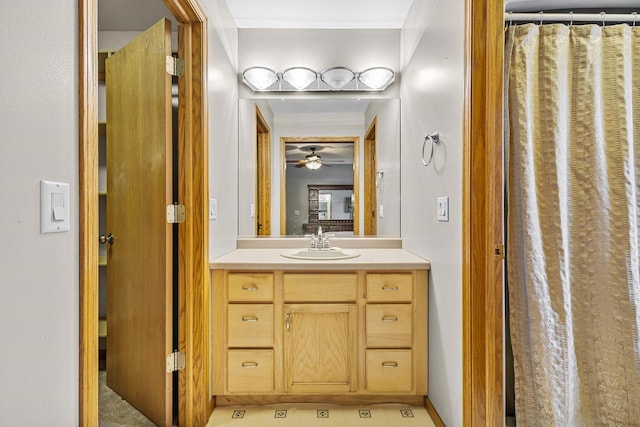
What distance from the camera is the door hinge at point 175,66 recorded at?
1748 mm

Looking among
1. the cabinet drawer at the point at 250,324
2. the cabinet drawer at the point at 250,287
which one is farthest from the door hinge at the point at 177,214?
the cabinet drawer at the point at 250,324

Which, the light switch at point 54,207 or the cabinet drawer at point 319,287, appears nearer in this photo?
the light switch at point 54,207

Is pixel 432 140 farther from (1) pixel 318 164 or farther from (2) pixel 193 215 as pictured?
(2) pixel 193 215

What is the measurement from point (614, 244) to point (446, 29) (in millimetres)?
1217

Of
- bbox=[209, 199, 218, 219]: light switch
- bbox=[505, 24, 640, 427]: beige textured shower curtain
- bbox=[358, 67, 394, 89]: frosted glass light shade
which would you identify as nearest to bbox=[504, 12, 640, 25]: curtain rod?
bbox=[505, 24, 640, 427]: beige textured shower curtain

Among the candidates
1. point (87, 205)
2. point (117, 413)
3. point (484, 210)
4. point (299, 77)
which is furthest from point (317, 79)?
point (117, 413)

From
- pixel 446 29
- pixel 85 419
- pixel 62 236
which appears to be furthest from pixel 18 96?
pixel 446 29

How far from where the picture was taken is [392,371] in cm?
200

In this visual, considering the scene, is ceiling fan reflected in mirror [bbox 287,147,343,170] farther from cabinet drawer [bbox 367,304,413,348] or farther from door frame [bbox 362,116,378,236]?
cabinet drawer [bbox 367,304,413,348]

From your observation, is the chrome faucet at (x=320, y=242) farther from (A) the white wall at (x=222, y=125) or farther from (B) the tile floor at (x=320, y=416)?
(B) the tile floor at (x=320, y=416)

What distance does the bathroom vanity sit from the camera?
199cm

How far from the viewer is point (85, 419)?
35.7 inches

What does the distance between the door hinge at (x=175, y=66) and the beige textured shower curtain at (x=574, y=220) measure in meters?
1.49

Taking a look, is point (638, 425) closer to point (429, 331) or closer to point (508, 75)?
point (429, 331)
